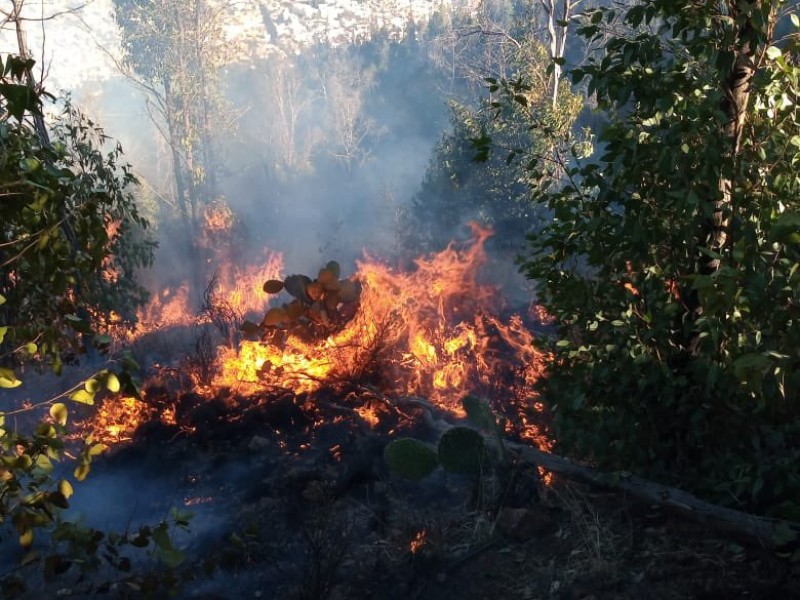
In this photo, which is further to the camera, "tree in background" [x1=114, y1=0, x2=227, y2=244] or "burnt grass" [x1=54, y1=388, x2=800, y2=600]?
"tree in background" [x1=114, y1=0, x2=227, y2=244]

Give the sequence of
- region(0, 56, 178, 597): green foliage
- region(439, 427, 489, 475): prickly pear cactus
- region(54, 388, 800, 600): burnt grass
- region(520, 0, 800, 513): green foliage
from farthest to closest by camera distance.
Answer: region(439, 427, 489, 475): prickly pear cactus
region(54, 388, 800, 600): burnt grass
region(520, 0, 800, 513): green foliage
region(0, 56, 178, 597): green foliage

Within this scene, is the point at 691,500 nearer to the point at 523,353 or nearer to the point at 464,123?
the point at 523,353

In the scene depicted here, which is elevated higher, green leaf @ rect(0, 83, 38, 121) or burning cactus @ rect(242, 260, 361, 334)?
green leaf @ rect(0, 83, 38, 121)

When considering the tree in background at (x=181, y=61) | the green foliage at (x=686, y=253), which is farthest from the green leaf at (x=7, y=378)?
the tree in background at (x=181, y=61)

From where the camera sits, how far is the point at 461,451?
610 cm

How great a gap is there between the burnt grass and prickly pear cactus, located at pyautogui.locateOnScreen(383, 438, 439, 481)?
1.28 feet

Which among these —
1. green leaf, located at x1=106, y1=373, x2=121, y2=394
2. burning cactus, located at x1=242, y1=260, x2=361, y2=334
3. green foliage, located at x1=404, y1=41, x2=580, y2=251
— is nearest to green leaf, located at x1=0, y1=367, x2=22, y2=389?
green leaf, located at x1=106, y1=373, x2=121, y2=394

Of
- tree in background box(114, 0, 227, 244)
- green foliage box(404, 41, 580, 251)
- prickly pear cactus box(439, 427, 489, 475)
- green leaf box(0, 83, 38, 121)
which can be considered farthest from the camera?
tree in background box(114, 0, 227, 244)

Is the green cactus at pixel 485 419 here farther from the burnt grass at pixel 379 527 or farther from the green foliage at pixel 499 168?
the green foliage at pixel 499 168

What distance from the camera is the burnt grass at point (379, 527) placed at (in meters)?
4.29

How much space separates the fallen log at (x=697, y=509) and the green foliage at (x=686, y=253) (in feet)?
0.40

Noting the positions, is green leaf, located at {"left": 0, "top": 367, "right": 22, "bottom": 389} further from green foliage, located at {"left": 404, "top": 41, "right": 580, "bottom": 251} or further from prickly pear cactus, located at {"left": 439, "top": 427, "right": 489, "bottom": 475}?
green foliage, located at {"left": 404, "top": 41, "right": 580, "bottom": 251}

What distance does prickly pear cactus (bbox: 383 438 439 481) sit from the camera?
623 centimetres

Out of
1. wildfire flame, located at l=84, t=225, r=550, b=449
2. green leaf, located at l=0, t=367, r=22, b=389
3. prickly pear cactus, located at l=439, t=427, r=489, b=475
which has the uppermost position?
green leaf, located at l=0, t=367, r=22, b=389
